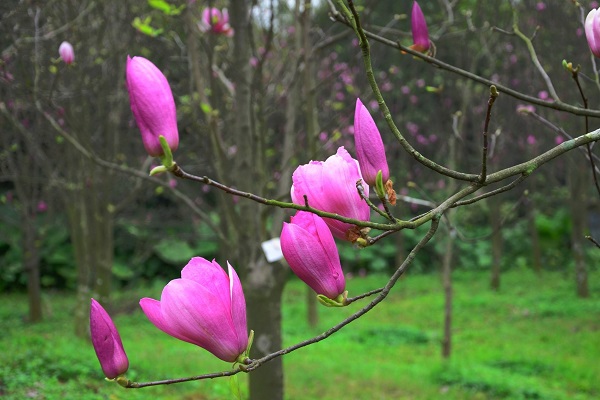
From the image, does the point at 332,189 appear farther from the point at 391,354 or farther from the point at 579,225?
the point at 579,225

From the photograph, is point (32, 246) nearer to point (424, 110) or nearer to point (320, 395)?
point (320, 395)

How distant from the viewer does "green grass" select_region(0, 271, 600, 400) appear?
457 centimetres

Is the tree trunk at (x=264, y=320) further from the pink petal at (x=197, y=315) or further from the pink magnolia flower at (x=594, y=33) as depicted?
the pink petal at (x=197, y=315)

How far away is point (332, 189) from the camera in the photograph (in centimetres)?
77

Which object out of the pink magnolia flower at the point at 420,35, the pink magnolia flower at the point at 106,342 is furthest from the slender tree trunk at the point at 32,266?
the pink magnolia flower at the point at 106,342

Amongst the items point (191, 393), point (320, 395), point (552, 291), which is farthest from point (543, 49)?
point (191, 393)

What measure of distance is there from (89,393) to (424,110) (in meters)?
12.0

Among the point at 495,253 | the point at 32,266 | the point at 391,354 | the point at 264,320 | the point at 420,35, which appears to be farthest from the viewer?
the point at 495,253

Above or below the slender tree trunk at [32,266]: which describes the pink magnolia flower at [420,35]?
above

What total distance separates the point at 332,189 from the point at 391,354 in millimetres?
6422

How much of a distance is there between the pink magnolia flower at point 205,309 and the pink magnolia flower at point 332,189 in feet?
0.41

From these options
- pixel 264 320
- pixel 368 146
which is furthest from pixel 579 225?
pixel 368 146

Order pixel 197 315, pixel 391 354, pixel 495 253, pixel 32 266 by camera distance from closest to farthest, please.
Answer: pixel 197 315 → pixel 391 354 → pixel 32 266 → pixel 495 253

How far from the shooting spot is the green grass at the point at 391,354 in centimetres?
457
